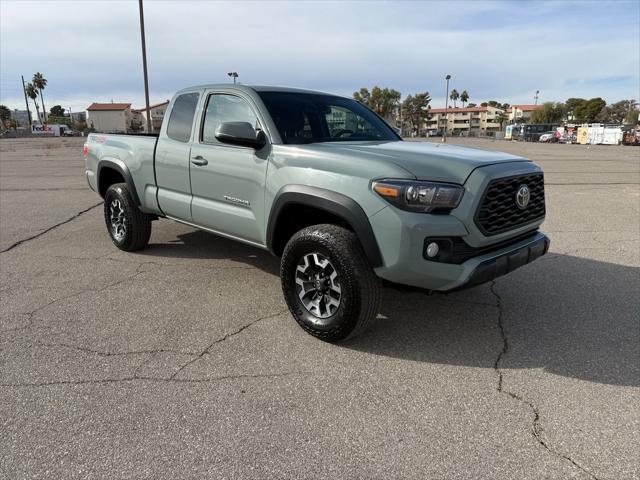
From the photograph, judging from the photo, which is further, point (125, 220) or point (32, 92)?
point (32, 92)

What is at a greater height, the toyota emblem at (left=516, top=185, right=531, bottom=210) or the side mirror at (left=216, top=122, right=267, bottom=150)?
the side mirror at (left=216, top=122, right=267, bottom=150)

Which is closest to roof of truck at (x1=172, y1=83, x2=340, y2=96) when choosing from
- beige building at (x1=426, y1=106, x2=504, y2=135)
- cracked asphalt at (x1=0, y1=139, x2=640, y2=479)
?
cracked asphalt at (x1=0, y1=139, x2=640, y2=479)

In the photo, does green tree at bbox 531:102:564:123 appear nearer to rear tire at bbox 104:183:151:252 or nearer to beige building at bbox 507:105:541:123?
beige building at bbox 507:105:541:123

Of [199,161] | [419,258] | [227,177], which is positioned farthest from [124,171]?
[419,258]

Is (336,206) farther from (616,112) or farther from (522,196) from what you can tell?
(616,112)

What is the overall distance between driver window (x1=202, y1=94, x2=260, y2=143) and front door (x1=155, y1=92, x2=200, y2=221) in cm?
23

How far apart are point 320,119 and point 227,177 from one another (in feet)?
3.43

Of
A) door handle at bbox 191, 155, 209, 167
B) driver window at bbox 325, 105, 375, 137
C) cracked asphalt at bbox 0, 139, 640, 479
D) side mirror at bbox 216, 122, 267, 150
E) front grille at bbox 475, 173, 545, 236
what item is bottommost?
cracked asphalt at bbox 0, 139, 640, 479

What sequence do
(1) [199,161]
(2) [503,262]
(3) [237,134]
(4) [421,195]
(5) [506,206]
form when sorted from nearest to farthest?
(4) [421,195]
(2) [503,262]
(5) [506,206]
(3) [237,134]
(1) [199,161]

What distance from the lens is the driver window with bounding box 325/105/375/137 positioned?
4.42 m

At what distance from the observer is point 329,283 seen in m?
3.38

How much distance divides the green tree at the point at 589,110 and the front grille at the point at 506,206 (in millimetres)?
115058

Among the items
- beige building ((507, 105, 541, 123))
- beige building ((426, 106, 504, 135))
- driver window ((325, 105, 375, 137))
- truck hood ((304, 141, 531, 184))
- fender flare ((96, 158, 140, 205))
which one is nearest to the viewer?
truck hood ((304, 141, 531, 184))

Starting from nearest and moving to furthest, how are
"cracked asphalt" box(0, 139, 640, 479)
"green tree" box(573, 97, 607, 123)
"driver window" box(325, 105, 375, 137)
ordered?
"cracked asphalt" box(0, 139, 640, 479)
"driver window" box(325, 105, 375, 137)
"green tree" box(573, 97, 607, 123)
